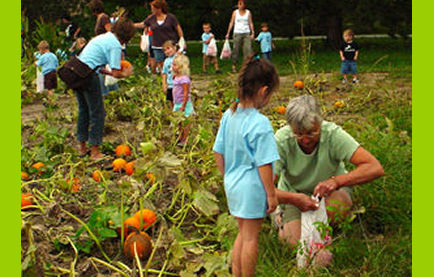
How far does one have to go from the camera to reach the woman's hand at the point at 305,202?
9.93 ft

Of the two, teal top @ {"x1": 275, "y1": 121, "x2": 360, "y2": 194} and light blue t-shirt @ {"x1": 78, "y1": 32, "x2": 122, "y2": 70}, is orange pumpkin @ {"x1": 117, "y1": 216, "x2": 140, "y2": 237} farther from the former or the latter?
light blue t-shirt @ {"x1": 78, "y1": 32, "x2": 122, "y2": 70}

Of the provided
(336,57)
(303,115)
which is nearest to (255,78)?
(303,115)

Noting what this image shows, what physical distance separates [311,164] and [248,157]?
600 mm

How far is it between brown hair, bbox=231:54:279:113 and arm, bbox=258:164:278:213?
1.20 feet

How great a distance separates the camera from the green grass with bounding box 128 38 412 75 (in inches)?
443

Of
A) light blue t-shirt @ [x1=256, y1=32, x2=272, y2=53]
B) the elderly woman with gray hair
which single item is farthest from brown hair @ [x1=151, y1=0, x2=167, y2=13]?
the elderly woman with gray hair

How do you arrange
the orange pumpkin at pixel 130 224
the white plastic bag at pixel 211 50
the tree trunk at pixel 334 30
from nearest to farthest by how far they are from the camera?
the orange pumpkin at pixel 130 224, the white plastic bag at pixel 211 50, the tree trunk at pixel 334 30

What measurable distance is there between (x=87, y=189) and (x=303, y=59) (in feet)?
7.17

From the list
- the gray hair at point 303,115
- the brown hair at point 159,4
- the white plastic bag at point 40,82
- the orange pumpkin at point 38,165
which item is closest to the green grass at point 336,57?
the brown hair at point 159,4

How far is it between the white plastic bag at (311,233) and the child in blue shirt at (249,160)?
30 cm

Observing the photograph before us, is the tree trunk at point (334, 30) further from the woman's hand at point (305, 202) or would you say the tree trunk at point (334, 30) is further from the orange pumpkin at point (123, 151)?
the woman's hand at point (305, 202)

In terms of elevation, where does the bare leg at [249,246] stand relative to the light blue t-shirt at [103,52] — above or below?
below

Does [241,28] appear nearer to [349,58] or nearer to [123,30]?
[349,58]

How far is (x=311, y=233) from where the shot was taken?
301cm
